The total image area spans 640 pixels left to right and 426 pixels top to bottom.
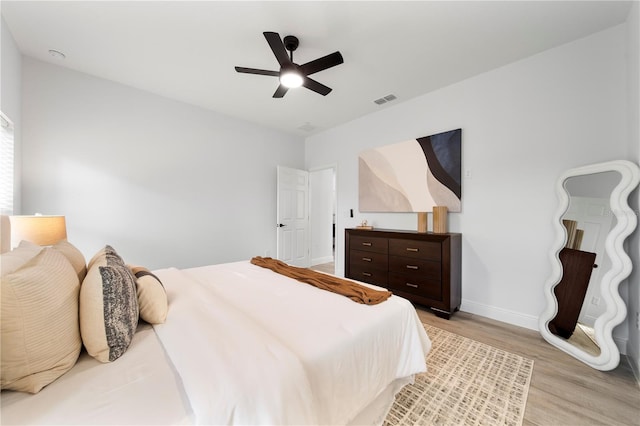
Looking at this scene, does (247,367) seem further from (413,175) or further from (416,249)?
(413,175)

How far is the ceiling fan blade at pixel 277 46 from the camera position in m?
1.78

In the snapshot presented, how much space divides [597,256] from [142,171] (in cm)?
503

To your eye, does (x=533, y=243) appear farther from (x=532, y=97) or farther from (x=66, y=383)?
(x=66, y=383)

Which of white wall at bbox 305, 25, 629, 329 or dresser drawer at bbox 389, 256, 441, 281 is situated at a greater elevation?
white wall at bbox 305, 25, 629, 329

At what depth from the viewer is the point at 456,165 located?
9.88ft

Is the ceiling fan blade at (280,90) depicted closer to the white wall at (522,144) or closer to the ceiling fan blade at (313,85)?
the ceiling fan blade at (313,85)

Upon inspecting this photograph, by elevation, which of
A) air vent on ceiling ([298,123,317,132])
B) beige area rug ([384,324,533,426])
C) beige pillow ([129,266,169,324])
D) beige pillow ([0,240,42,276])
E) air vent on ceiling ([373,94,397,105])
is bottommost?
beige area rug ([384,324,533,426])

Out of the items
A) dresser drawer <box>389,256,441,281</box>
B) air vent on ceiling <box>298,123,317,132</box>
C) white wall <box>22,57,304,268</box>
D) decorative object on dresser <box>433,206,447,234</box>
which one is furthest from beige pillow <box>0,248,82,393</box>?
air vent on ceiling <box>298,123,317,132</box>

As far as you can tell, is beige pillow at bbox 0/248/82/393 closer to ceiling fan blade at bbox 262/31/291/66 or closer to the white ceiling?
ceiling fan blade at bbox 262/31/291/66

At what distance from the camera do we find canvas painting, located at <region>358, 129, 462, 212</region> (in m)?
3.05

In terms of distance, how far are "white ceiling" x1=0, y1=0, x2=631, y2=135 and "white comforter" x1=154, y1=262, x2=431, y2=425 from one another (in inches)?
86.4

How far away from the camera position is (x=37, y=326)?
2.62 feet

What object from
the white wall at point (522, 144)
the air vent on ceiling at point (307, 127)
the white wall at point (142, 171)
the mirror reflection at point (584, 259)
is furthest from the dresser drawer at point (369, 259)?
the air vent on ceiling at point (307, 127)

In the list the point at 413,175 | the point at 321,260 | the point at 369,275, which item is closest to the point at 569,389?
the point at 369,275
